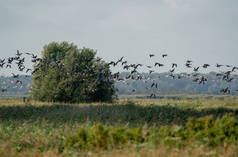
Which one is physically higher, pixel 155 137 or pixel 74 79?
pixel 74 79

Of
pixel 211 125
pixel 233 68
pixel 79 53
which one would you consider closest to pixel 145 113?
pixel 233 68

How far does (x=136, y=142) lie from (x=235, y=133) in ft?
11.5

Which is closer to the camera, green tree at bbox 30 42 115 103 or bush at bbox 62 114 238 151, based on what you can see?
bush at bbox 62 114 238 151

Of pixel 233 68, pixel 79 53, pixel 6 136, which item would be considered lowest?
pixel 6 136

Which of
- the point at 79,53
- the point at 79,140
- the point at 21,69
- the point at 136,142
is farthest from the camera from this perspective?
the point at 79,53

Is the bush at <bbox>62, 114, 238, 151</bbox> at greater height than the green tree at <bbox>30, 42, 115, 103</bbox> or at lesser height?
lesser

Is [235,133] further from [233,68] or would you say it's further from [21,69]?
[21,69]

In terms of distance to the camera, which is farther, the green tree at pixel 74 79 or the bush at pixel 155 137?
the green tree at pixel 74 79

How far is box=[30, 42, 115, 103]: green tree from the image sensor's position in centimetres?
4509

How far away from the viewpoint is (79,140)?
12.4 metres

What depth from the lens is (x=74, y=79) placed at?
4456cm

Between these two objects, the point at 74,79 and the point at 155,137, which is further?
the point at 74,79

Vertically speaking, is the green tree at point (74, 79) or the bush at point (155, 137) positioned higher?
the green tree at point (74, 79)

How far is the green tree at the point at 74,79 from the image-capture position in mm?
45094
